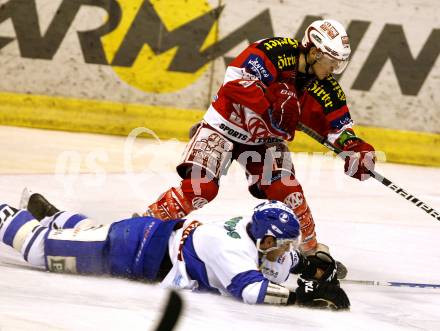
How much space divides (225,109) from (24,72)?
5305 mm

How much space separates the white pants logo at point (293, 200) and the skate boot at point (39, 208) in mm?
1382

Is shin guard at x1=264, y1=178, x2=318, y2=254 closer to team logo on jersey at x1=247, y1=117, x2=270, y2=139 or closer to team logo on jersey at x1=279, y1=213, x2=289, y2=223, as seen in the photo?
team logo on jersey at x1=247, y1=117, x2=270, y2=139

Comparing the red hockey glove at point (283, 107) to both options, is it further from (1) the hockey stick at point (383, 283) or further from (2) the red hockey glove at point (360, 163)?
(1) the hockey stick at point (383, 283)

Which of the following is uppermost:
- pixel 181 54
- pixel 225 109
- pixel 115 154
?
pixel 225 109

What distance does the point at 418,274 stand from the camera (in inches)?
231

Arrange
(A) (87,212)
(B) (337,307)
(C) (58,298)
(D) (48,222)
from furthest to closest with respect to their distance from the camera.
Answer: (A) (87,212)
(D) (48,222)
(B) (337,307)
(C) (58,298)

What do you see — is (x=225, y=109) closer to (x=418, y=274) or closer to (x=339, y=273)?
(x=339, y=273)

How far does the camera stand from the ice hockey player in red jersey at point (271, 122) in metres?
5.56

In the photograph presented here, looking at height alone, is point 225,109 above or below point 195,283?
above

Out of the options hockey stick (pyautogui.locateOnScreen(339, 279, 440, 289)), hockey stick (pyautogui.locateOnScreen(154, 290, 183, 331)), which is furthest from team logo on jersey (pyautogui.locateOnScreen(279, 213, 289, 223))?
hockey stick (pyautogui.locateOnScreen(154, 290, 183, 331))

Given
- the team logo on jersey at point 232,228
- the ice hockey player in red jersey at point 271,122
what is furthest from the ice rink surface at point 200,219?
the ice hockey player in red jersey at point 271,122

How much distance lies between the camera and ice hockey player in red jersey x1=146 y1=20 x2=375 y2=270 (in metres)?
5.56

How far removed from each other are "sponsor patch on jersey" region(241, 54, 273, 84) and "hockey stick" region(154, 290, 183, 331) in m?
3.50

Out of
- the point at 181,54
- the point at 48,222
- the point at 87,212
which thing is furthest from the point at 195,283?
the point at 181,54
